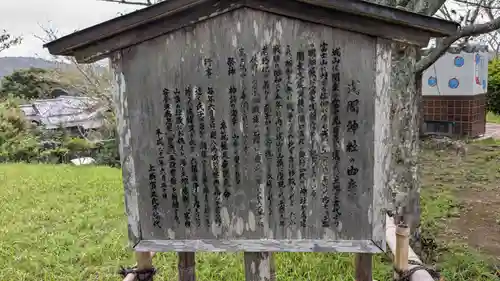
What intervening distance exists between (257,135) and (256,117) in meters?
0.08

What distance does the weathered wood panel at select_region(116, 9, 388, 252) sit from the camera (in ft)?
6.22

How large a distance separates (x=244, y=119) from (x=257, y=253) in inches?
32.3

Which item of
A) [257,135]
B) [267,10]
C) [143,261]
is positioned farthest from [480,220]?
[267,10]

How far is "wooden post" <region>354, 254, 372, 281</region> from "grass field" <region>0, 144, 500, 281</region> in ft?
4.13

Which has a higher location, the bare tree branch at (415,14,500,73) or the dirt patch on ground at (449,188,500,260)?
the bare tree branch at (415,14,500,73)

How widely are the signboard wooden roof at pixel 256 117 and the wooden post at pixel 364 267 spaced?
23.3 inches

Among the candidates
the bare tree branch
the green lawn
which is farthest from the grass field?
the green lawn

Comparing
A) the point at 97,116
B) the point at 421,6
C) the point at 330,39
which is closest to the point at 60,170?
the point at 97,116

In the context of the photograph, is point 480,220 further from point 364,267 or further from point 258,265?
point 258,265

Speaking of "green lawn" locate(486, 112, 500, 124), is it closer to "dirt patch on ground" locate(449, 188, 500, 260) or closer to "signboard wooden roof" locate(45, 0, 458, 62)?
"dirt patch on ground" locate(449, 188, 500, 260)

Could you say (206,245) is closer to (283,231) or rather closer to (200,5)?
(283,231)

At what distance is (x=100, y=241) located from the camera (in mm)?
4977

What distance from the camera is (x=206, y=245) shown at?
2.09 metres

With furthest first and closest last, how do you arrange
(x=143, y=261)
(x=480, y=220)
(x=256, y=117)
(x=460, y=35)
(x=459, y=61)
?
(x=459, y=61), (x=480, y=220), (x=460, y=35), (x=143, y=261), (x=256, y=117)
